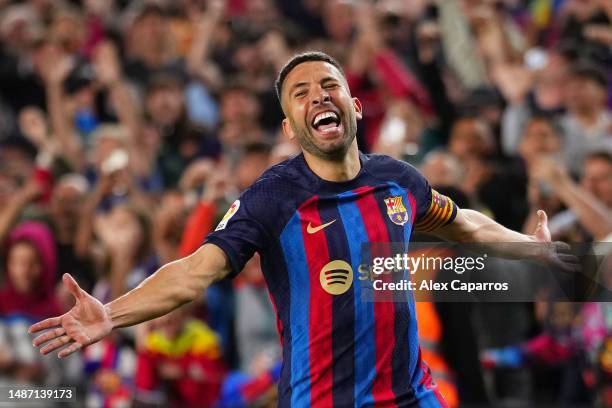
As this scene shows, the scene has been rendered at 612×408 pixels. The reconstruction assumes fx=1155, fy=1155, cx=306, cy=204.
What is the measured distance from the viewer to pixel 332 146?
15.6ft

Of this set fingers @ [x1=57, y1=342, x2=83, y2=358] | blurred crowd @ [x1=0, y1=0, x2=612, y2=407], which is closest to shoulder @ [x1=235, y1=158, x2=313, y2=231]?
fingers @ [x1=57, y1=342, x2=83, y2=358]

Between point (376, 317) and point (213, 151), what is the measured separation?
594 cm

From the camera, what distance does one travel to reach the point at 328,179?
4.78 meters

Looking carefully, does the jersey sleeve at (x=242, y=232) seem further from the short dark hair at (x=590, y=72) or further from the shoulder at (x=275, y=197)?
the short dark hair at (x=590, y=72)

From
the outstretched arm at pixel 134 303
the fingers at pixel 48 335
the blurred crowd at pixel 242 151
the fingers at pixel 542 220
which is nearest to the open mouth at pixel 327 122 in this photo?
the outstretched arm at pixel 134 303

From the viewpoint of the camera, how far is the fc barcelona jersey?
15.0ft

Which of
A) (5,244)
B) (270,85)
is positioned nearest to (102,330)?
(5,244)

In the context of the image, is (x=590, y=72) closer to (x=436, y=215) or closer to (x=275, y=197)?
(x=436, y=215)

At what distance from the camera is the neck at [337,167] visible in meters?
4.79

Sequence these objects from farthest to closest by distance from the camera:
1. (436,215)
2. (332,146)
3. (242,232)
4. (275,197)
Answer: (436,215) → (332,146) → (275,197) → (242,232)

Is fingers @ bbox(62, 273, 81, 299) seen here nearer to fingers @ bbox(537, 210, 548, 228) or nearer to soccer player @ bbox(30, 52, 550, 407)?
soccer player @ bbox(30, 52, 550, 407)

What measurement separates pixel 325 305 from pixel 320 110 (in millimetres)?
825

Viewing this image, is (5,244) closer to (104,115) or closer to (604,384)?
(104,115)

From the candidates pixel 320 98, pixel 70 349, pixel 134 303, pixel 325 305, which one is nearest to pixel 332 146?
pixel 320 98
